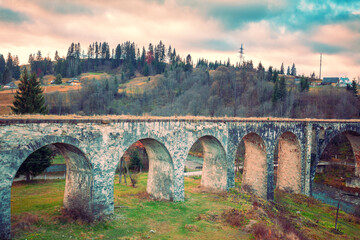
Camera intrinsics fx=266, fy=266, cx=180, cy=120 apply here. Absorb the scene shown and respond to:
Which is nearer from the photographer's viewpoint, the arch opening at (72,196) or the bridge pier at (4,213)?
the bridge pier at (4,213)

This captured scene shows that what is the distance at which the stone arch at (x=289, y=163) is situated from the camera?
2994 centimetres

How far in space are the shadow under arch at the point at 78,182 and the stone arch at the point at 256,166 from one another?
1675cm

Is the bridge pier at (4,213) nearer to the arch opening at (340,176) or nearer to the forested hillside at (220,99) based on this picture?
the arch opening at (340,176)

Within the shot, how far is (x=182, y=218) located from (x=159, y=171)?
14.9ft

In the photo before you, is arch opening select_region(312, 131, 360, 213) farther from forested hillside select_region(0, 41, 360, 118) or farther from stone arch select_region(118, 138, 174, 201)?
stone arch select_region(118, 138, 174, 201)

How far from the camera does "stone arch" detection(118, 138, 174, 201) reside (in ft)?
66.0

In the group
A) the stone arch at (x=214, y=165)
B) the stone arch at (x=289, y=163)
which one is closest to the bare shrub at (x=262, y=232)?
the stone arch at (x=214, y=165)

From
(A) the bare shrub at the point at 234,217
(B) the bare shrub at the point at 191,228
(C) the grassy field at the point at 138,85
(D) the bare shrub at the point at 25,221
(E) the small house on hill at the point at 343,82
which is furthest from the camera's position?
(E) the small house on hill at the point at 343,82

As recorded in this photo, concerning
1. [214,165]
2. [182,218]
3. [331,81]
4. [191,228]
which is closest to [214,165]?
[214,165]

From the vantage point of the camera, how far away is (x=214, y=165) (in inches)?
982

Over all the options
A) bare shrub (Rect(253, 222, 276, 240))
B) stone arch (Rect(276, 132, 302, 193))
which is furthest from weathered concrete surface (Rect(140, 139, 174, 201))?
stone arch (Rect(276, 132, 302, 193))

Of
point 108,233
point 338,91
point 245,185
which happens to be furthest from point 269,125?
point 338,91

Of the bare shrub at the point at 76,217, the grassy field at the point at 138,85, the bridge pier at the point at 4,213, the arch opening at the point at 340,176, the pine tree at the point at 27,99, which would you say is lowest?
the arch opening at the point at 340,176

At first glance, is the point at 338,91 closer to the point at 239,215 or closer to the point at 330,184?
the point at 330,184
